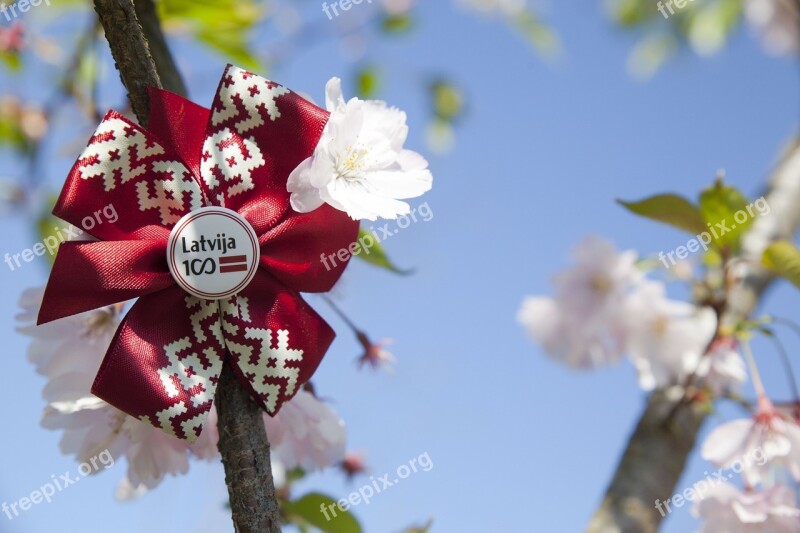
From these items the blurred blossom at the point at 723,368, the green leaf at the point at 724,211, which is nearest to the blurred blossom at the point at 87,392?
the green leaf at the point at 724,211

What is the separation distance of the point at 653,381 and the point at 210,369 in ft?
2.92

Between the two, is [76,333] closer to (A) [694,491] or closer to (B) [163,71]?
(B) [163,71]

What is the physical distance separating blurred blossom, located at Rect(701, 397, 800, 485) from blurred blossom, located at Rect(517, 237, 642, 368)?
355 millimetres

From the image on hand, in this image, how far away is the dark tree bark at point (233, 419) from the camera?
0.49 meters

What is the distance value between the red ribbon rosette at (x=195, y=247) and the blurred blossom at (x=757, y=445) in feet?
2.12

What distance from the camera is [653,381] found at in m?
1.21

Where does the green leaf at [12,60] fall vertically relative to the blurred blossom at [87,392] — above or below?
above

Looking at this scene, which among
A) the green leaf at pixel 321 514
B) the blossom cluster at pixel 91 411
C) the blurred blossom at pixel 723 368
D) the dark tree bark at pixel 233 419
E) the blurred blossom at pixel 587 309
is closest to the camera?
the dark tree bark at pixel 233 419

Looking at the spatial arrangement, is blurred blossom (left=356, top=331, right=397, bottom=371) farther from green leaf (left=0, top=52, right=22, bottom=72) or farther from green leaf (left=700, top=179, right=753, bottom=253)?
green leaf (left=0, top=52, right=22, bottom=72)

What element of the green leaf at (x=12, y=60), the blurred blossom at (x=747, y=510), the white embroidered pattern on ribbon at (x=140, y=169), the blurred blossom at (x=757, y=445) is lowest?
the blurred blossom at (x=747, y=510)

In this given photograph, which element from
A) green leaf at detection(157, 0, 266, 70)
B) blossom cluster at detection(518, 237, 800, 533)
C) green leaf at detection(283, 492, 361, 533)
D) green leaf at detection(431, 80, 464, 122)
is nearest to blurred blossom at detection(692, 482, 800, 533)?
blossom cluster at detection(518, 237, 800, 533)

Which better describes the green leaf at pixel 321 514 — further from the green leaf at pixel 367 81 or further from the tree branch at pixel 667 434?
the green leaf at pixel 367 81

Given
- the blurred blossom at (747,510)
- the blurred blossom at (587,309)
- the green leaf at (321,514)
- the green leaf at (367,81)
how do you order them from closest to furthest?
the green leaf at (321,514)
the blurred blossom at (747,510)
the blurred blossom at (587,309)
the green leaf at (367,81)

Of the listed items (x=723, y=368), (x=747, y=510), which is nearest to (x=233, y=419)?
(x=747, y=510)
